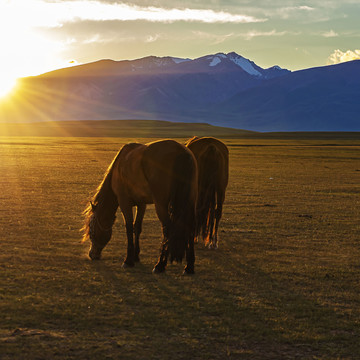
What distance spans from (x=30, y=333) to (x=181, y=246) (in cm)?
322

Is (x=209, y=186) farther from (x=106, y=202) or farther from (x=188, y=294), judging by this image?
(x=188, y=294)

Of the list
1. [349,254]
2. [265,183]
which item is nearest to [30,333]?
[349,254]

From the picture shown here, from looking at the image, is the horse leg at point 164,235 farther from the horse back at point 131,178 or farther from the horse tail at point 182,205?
the horse back at point 131,178

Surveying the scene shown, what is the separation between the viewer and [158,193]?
29.5 ft

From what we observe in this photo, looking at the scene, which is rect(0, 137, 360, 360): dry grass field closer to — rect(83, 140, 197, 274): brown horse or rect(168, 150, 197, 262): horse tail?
rect(83, 140, 197, 274): brown horse

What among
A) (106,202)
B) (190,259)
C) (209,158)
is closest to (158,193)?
(190,259)

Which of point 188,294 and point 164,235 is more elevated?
point 164,235

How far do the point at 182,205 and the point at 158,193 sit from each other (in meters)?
0.56

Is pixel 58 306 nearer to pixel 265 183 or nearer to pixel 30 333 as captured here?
pixel 30 333

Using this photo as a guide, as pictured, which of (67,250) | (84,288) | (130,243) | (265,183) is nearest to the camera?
(84,288)

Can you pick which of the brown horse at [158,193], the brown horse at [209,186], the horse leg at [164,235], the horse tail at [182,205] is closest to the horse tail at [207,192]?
the brown horse at [209,186]

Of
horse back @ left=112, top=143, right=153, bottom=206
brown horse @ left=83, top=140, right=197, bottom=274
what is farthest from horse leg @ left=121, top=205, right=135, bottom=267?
horse back @ left=112, top=143, right=153, bottom=206

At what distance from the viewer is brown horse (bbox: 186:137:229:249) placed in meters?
11.3

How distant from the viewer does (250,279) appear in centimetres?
905
